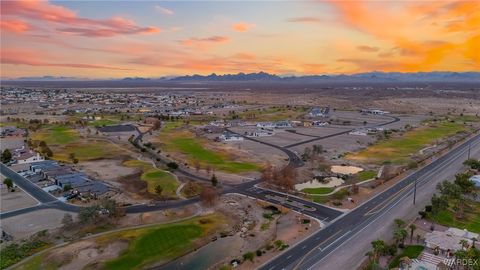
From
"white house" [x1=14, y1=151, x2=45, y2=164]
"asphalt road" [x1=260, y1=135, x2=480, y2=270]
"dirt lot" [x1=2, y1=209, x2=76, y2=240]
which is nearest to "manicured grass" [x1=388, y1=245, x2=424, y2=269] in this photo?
"asphalt road" [x1=260, y1=135, x2=480, y2=270]

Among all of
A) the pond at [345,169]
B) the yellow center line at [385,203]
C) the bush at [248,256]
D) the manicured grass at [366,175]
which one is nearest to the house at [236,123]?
the pond at [345,169]

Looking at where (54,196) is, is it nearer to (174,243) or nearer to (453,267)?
(174,243)

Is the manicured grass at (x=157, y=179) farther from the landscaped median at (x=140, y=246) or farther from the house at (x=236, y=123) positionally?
the house at (x=236, y=123)

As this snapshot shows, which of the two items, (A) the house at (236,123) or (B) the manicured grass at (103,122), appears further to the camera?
(B) the manicured grass at (103,122)

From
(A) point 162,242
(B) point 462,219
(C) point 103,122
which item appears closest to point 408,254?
(B) point 462,219

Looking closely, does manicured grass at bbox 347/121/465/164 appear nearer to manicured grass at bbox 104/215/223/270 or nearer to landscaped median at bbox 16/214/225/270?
manicured grass at bbox 104/215/223/270

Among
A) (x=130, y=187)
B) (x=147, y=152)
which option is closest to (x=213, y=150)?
(x=147, y=152)
